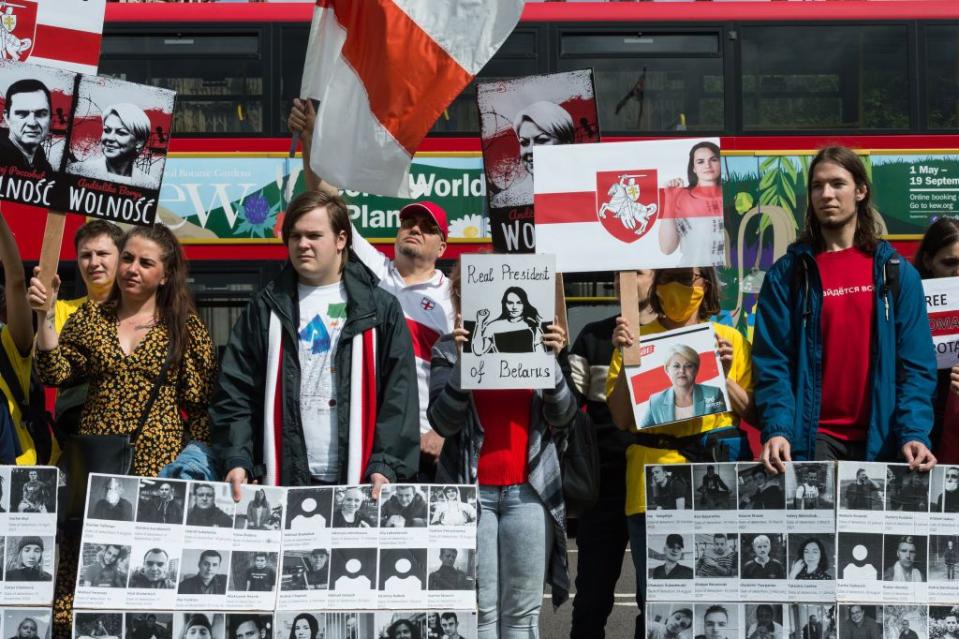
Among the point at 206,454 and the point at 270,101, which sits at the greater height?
the point at 270,101

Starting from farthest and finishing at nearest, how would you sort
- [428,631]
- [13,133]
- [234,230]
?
[234,230] < [13,133] < [428,631]

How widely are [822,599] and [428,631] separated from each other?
1296mm

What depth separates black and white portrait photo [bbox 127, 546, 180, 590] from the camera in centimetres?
391

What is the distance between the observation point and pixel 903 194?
9.60m

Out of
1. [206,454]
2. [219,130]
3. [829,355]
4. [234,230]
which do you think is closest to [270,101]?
[219,130]

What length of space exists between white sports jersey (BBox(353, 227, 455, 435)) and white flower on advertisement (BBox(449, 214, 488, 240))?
156 inches

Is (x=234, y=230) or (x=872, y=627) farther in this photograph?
(x=234, y=230)

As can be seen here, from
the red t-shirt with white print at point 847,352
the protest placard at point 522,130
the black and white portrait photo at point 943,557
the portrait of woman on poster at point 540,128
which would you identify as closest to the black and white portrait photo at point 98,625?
the protest placard at point 522,130

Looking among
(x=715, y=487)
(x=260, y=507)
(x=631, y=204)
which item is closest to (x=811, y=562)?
(x=715, y=487)

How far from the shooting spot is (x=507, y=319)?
4285 mm

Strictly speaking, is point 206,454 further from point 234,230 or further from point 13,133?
point 234,230

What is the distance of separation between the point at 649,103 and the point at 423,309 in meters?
4.93

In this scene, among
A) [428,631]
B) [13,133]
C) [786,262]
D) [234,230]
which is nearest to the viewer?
[428,631]

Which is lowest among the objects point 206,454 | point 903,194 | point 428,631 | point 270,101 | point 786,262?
point 428,631
